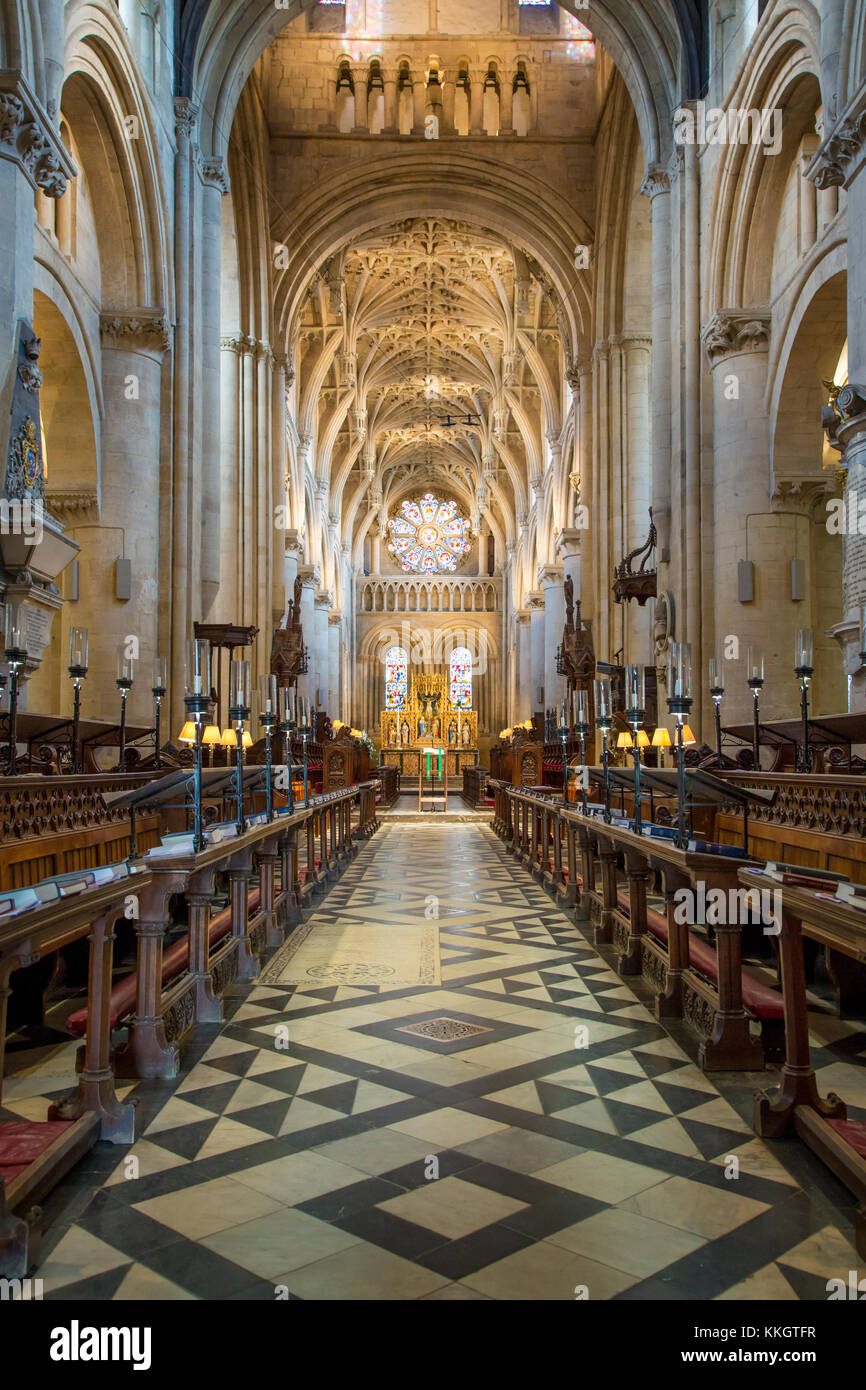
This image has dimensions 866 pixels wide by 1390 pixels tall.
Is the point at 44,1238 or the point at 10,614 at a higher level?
the point at 10,614

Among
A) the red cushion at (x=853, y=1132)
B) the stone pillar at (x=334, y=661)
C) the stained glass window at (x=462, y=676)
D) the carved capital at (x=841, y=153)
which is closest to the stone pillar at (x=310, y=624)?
the stone pillar at (x=334, y=661)

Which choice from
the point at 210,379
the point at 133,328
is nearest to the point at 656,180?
the point at 210,379

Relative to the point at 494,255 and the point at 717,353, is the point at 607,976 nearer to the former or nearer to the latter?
the point at 717,353

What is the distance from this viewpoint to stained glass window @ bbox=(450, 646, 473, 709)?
44.9 metres

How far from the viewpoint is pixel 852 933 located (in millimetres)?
2502

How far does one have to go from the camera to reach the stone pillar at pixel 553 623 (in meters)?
26.6

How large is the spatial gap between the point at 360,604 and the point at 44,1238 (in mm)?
41845

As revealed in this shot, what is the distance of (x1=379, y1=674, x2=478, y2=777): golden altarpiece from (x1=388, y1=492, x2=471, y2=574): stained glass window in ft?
21.2

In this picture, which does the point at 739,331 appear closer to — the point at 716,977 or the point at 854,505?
the point at 854,505

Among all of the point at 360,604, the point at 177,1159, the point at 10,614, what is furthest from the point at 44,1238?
the point at 360,604

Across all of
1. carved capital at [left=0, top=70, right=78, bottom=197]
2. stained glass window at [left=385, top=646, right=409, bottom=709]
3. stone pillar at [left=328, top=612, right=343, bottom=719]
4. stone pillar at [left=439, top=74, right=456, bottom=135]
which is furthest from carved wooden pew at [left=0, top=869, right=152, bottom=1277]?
stained glass window at [left=385, top=646, right=409, bottom=709]

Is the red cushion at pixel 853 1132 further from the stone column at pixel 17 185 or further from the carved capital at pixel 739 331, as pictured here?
the carved capital at pixel 739 331

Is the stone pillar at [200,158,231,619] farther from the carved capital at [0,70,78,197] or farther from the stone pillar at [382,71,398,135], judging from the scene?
the stone pillar at [382,71,398,135]

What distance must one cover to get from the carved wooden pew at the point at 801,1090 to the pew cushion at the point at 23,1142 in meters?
2.29
